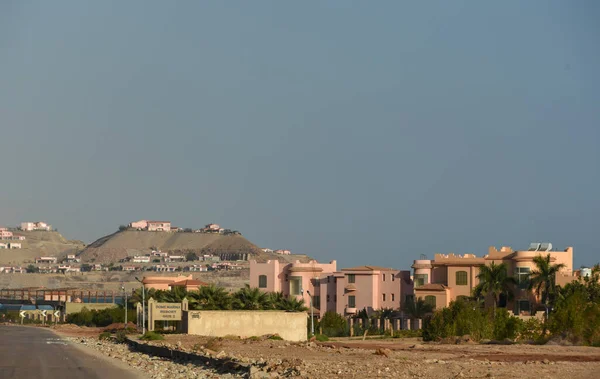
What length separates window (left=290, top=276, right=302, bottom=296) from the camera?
10550cm

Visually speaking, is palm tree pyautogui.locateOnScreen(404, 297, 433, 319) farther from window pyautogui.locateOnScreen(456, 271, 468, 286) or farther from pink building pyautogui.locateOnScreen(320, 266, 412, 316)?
pink building pyautogui.locateOnScreen(320, 266, 412, 316)

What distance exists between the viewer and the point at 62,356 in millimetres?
50281

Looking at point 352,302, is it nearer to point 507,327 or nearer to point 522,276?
point 522,276

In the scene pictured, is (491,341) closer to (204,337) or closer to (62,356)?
(204,337)

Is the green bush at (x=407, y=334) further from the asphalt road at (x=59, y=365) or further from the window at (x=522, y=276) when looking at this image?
the asphalt road at (x=59, y=365)

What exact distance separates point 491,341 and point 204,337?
17.0 meters

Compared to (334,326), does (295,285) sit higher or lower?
higher

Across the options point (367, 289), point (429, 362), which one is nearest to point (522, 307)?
point (367, 289)

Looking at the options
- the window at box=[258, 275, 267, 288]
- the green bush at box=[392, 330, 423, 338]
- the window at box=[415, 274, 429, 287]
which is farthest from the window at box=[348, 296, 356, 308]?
the green bush at box=[392, 330, 423, 338]

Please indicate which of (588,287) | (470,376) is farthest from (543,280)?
(470,376)

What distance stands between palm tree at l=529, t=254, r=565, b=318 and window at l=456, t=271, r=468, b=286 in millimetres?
7921

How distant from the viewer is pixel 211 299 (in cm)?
7594

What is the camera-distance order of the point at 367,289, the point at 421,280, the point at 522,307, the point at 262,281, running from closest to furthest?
1. the point at 522,307
2. the point at 421,280
3. the point at 367,289
4. the point at 262,281

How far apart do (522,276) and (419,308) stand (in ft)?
30.2
